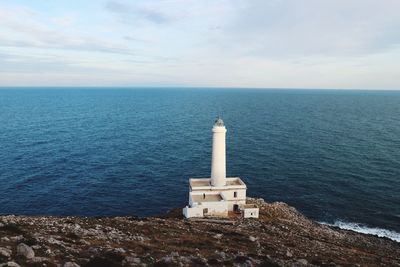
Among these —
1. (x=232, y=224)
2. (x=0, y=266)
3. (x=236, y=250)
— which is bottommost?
(x=232, y=224)

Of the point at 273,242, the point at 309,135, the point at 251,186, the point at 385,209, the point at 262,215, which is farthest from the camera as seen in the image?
the point at 309,135

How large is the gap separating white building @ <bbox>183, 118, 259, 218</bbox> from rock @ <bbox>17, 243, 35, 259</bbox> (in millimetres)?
28162

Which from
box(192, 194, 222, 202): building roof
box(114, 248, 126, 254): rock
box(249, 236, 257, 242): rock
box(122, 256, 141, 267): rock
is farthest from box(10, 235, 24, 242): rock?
box(192, 194, 222, 202): building roof

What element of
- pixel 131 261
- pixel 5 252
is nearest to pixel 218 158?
pixel 131 261

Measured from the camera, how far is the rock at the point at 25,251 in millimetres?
19611

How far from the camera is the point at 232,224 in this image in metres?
42.7

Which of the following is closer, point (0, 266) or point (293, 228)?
point (0, 266)

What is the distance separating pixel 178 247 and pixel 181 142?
8606cm

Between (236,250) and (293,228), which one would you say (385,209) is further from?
(236,250)

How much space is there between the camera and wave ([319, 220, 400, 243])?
5369 cm

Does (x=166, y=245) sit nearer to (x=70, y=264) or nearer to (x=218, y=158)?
(x=70, y=264)

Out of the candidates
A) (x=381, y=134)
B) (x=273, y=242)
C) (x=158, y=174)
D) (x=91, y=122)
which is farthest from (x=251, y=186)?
(x=91, y=122)

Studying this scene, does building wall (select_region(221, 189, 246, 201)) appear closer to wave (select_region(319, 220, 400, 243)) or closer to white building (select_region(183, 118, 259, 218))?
white building (select_region(183, 118, 259, 218))

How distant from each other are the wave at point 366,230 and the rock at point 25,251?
50.1 m
